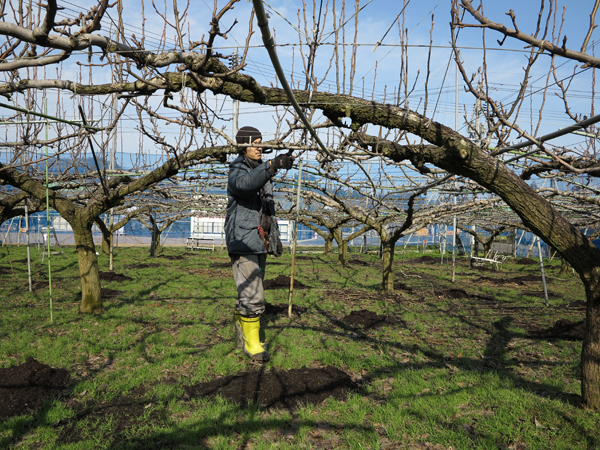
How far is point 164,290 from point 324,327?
510 cm

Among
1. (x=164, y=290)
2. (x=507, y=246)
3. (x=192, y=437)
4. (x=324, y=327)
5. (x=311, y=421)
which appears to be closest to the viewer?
(x=192, y=437)

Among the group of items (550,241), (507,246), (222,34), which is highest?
(222,34)

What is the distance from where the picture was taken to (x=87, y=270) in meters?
6.55

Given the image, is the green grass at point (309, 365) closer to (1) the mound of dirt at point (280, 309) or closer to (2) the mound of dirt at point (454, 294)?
(1) the mound of dirt at point (280, 309)

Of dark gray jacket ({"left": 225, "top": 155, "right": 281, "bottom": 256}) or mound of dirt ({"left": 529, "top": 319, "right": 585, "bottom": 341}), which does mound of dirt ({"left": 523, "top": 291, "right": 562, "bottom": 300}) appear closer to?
mound of dirt ({"left": 529, "top": 319, "right": 585, "bottom": 341})

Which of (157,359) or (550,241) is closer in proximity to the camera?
(550,241)

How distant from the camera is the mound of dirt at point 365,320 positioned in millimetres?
6488

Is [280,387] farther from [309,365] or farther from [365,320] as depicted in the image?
[365,320]

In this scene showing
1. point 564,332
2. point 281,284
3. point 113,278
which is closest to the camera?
point 564,332

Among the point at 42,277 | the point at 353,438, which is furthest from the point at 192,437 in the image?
the point at 42,277

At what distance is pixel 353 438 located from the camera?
299 centimetres

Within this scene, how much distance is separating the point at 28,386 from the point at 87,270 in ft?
10.5

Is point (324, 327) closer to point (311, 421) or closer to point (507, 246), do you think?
point (311, 421)

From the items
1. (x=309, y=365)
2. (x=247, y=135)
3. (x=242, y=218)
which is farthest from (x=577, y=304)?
(x=247, y=135)
